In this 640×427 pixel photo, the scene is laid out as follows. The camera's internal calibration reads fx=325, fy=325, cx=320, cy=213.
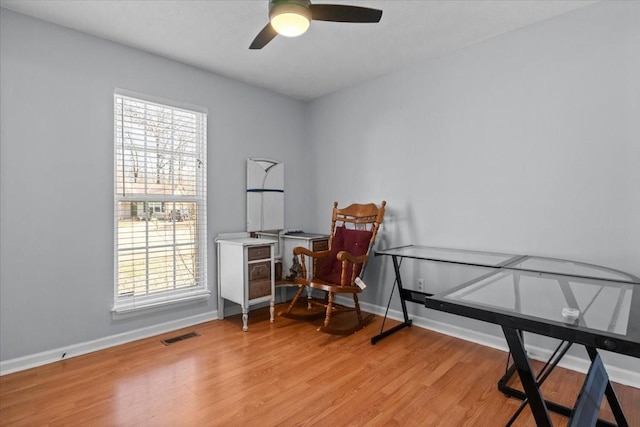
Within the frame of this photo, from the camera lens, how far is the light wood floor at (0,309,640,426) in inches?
71.8

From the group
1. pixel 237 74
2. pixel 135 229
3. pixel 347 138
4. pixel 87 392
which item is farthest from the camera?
pixel 347 138

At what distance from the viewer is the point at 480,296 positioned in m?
1.38

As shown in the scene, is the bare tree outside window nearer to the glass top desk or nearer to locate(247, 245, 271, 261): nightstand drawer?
locate(247, 245, 271, 261): nightstand drawer

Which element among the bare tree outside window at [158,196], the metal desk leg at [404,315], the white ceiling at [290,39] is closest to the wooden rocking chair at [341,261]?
the metal desk leg at [404,315]

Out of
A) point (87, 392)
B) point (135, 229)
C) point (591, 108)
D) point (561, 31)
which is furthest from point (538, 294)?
point (135, 229)

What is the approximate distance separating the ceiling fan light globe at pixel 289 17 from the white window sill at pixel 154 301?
8.24ft

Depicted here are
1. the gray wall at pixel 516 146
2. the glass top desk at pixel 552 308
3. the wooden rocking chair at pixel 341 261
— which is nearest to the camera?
the glass top desk at pixel 552 308

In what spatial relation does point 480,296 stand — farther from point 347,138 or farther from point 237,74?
point 237,74

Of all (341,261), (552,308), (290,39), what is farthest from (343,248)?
(552,308)

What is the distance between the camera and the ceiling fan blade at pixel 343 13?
6.06ft

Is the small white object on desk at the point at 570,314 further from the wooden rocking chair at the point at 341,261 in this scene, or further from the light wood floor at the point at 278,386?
the wooden rocking chair at the point at 341,261

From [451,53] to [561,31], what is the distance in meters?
0.84

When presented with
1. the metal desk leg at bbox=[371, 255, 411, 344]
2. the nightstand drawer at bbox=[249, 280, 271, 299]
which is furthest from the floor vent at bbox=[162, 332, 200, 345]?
the metal desk leg at bbox=[371, 255, 411, 344]

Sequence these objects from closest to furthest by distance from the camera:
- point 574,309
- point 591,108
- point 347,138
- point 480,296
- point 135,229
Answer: point 574,309 < point 480,296 < point 591,108 < point 135,229 < point 347,138
